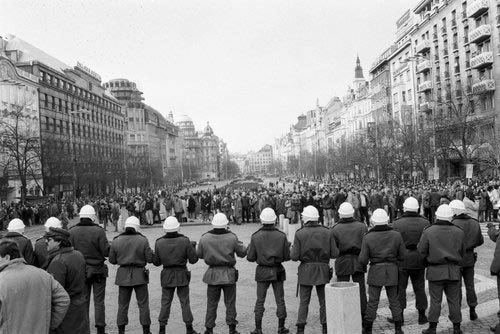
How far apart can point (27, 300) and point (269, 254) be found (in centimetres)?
448

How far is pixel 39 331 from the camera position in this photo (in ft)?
16.2

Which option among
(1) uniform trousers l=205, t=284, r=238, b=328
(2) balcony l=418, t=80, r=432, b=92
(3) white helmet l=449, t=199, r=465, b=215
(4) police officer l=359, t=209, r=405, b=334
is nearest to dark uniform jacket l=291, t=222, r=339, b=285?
(4) police officer l=359, t=209, r=405, b=334

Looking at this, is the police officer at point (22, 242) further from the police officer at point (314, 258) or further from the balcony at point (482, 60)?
the balcony at point (482, 60)

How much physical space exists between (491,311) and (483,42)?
43762 mm

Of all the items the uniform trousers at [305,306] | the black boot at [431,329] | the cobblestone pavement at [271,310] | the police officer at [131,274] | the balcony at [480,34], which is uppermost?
the balcony at [480,34]

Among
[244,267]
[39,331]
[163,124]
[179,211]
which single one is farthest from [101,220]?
[163,124]

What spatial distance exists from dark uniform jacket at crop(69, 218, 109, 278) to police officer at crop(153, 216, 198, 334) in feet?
3.42

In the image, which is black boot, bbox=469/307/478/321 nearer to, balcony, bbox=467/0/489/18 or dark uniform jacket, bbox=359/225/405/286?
dark uniform jacket, bbox=359/225/405/286

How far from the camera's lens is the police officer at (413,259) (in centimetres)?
886

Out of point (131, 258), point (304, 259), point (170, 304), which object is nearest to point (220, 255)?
point (170, 304)

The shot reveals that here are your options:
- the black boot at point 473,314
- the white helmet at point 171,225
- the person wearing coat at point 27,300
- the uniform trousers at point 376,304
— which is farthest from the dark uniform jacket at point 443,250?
the person wearing coat at point 27,300

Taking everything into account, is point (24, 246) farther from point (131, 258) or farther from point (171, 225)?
point (171, 225)

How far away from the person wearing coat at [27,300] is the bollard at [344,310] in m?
3.38

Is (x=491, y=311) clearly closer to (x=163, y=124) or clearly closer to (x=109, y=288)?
(x=109, y=288)
